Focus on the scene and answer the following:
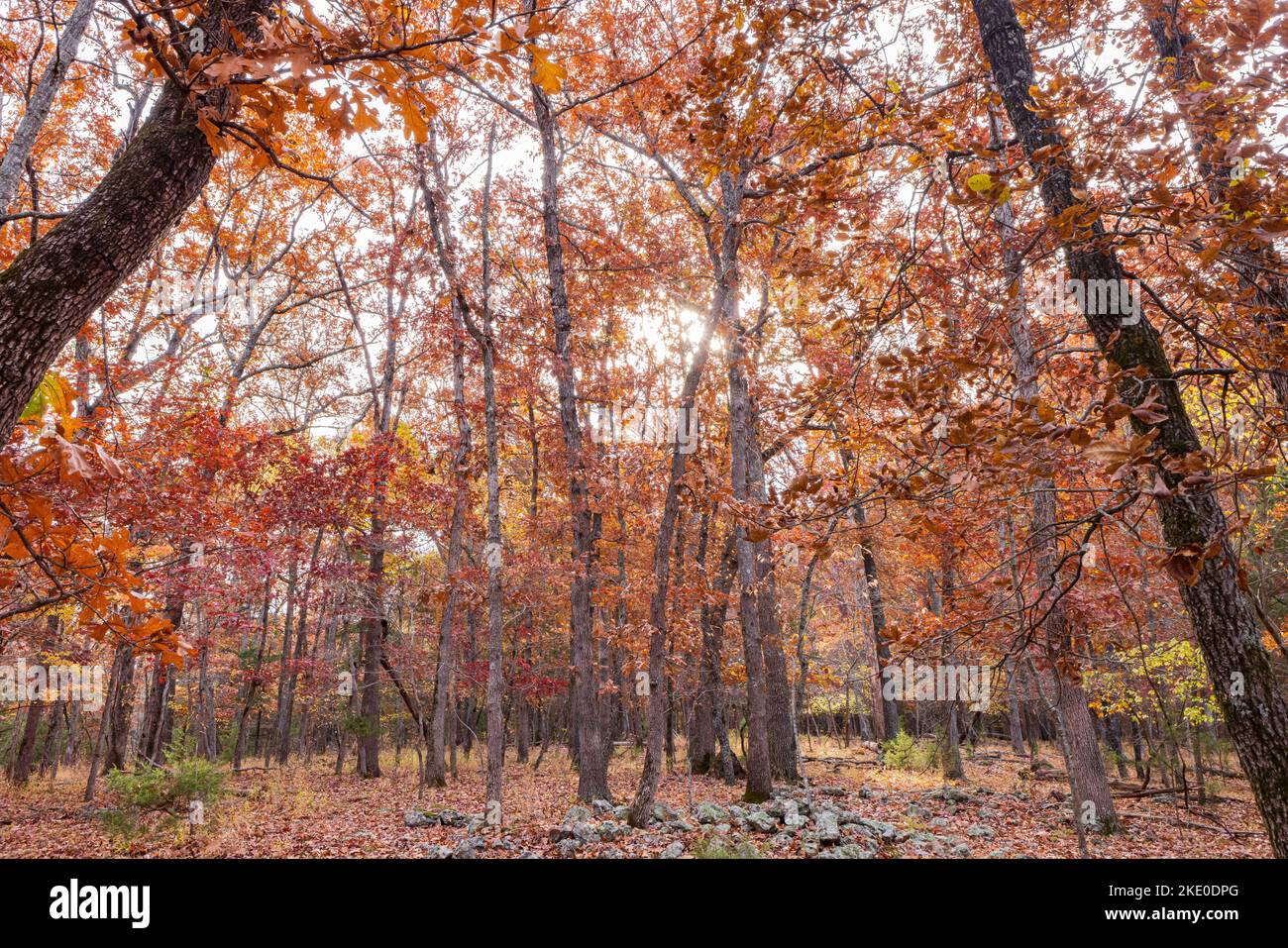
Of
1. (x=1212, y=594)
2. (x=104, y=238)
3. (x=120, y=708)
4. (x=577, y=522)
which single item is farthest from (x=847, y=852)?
(x=120, y=708)

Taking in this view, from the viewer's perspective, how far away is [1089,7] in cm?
435

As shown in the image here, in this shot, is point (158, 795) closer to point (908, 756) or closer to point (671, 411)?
point (671, 411)

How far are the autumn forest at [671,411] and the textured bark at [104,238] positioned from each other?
14 mm

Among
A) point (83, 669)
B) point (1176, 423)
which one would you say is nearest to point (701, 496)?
point (1176, 423)

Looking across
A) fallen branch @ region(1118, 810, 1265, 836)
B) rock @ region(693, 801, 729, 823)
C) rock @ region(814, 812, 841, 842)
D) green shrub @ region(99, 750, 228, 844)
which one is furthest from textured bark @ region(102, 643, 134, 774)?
fallen branch @ region(1118, 810, 1265, 836)

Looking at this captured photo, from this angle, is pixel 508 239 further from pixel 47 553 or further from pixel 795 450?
pixel 47 553

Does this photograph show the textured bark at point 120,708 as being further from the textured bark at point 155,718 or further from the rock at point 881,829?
the rock at point 881,829

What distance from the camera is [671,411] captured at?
605 inches

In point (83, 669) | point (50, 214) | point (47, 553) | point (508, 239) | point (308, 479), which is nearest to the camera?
point (47, 553)

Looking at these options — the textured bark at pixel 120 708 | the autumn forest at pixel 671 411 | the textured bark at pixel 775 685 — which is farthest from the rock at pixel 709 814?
the textured bark at pixel 120 708

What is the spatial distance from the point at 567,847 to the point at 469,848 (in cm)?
102

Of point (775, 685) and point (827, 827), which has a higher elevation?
point (775, 685)
